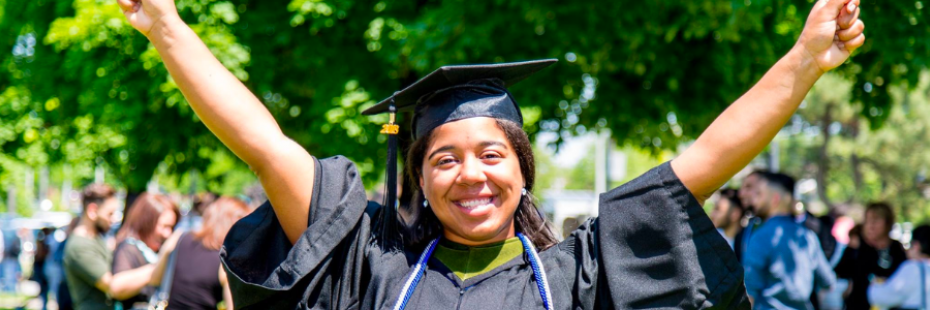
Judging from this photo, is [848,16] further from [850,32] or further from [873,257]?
[873,257]

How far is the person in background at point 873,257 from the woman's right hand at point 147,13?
635 cm

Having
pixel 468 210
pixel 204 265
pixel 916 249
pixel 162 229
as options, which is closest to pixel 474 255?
pixel 468 210

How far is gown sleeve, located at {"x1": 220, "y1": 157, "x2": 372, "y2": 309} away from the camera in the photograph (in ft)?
6.52

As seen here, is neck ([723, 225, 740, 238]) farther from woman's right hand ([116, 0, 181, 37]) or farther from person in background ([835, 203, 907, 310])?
woman's right hand ([116, 0, 181, 37])

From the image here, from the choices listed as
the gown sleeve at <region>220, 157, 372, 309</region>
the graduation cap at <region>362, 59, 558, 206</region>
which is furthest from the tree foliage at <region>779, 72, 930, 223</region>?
the gown sleeve at <region>220, 157, 372, 309</region>

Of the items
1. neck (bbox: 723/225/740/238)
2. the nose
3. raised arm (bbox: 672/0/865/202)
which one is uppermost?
raised arm (bbox: 672/0/865/202)

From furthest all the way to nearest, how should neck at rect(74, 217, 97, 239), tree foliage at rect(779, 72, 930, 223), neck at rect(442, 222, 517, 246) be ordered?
tree foliage at rect(779, 72, 930, 223)
neck at rect(74, 217, 97, 239)
neck at rect(442, 222, 517, 246)

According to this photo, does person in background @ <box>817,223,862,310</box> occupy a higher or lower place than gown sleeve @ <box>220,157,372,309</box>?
lower

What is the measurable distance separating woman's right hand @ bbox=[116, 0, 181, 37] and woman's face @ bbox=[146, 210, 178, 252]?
3957 mm

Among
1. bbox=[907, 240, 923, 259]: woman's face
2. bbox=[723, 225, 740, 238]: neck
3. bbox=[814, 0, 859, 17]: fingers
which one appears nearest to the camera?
bbox=[814, 0, 859, 17]: fingers

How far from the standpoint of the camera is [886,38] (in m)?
5.36

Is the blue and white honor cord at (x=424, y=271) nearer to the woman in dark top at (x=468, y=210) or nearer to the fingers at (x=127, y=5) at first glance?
the woman in dark top at (x=468, y=210)

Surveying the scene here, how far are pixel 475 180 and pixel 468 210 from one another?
0.09 m

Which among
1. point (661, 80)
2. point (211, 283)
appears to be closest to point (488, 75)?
point (211, 283)
